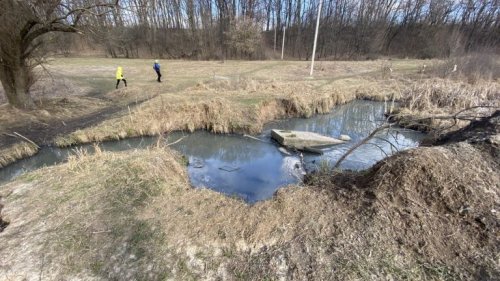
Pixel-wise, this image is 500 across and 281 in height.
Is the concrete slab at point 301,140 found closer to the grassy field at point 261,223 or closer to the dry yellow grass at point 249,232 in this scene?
the grassy field at point 261,223

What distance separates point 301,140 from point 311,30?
36352mm

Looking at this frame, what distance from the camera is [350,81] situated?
67.2 feet

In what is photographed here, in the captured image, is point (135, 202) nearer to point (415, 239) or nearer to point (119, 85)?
point (415, 239)

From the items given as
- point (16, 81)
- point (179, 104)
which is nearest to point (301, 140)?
point (179, 104)

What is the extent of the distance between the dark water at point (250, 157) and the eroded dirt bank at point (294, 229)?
185 cm

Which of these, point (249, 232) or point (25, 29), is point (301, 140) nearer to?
point (249, 232)

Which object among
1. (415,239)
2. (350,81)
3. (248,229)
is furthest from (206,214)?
(350,81)

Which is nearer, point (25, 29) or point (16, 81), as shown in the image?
point (25, 29)

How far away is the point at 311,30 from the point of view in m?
42.0

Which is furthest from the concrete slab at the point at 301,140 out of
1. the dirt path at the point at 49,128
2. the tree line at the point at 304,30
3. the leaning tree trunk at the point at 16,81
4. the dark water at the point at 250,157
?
the tree line at the point at 304,30

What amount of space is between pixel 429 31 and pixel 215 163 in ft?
144

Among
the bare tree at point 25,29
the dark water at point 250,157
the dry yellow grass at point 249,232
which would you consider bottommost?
the dark water at point 250,157

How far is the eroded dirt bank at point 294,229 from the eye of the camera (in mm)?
3393

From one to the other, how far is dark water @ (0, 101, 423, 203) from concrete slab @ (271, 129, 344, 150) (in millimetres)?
297
